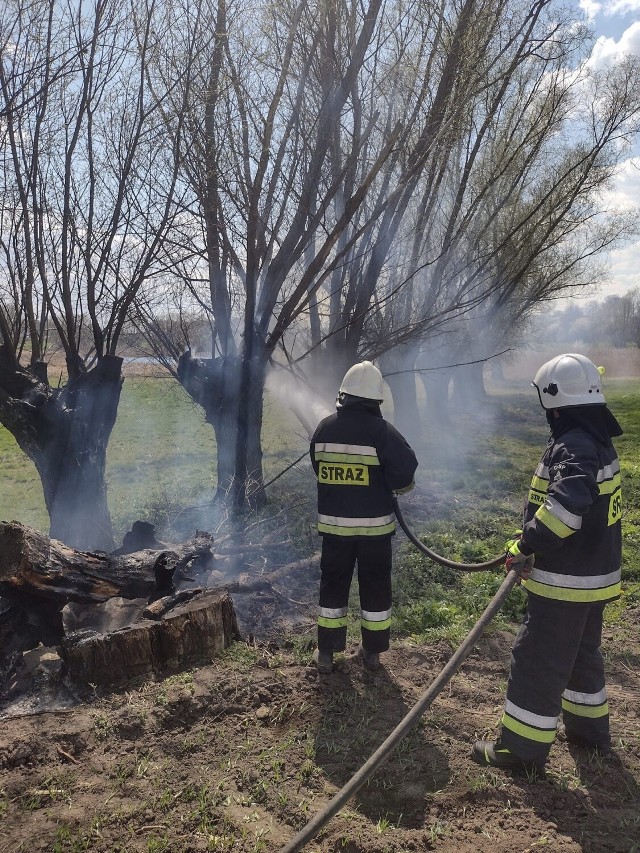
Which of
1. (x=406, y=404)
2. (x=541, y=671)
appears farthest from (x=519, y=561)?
(x=406, y=404)

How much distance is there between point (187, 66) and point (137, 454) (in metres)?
9.55

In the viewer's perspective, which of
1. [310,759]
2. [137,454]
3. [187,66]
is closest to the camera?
[310,759]

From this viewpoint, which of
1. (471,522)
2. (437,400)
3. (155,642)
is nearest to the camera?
(155,642)

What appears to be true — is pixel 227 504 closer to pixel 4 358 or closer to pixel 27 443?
pixel 27 443

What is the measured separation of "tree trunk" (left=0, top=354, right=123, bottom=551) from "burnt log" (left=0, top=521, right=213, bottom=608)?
1.73 m

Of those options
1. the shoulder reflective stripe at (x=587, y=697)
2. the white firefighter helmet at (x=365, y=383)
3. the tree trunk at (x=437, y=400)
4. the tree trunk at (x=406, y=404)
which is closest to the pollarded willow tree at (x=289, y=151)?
the white firefighter helmet at (x=365, y=383)

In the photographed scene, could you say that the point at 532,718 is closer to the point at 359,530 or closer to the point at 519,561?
the point at 519,561

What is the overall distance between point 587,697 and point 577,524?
1.02m

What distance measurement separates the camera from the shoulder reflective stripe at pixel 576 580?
2963 millimetres

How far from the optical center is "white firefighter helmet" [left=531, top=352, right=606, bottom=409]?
121 inches

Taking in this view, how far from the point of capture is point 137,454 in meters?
13.7

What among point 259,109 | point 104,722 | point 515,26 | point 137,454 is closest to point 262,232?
point 259,109

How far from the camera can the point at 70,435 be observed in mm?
5930

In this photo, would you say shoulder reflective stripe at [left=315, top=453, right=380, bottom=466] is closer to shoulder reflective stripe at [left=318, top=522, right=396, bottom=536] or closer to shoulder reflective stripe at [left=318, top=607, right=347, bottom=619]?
shoulder reflective stripe at [left=318, top=522, right=396, bottom=536]
